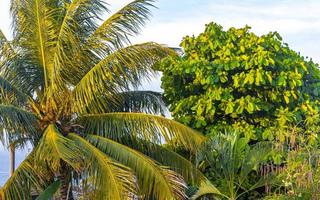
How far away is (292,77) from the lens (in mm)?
12406

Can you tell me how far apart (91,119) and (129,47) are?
1.51 metres

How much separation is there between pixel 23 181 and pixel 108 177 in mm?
1584

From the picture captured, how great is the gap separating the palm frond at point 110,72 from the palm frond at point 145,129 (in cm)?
43

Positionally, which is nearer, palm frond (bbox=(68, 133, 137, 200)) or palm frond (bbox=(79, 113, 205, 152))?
palm frond (bbox=(68, 133, 137, 200))

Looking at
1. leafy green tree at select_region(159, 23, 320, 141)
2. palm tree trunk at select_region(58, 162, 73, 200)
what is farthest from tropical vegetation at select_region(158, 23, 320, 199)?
palm tree trunk at select_region(58, 162, 73, 200)

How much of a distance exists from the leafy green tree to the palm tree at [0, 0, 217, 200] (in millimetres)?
780

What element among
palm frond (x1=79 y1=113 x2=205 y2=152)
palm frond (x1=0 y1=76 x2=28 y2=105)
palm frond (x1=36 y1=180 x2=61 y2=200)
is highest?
palm frond (x1=0 y1=76 x2=28 y2=105)

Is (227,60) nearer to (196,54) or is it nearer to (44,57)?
(196,54)

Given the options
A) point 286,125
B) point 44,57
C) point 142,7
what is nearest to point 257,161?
point 286,125

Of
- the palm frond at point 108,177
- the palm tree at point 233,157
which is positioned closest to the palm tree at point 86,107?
A: the palm frond at point 108,177

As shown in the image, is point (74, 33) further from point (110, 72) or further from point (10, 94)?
point (10, 94)

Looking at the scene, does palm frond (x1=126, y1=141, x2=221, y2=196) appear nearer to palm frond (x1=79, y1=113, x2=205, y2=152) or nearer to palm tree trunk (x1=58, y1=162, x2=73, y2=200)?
palm frond (x1=79, y1=113, x2=205, y2=152)

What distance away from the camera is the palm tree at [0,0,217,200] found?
10.1 metres

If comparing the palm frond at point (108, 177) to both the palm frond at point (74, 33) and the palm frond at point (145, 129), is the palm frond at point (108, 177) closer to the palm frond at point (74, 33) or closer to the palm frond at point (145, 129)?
the palm frond at point (145, 129)
